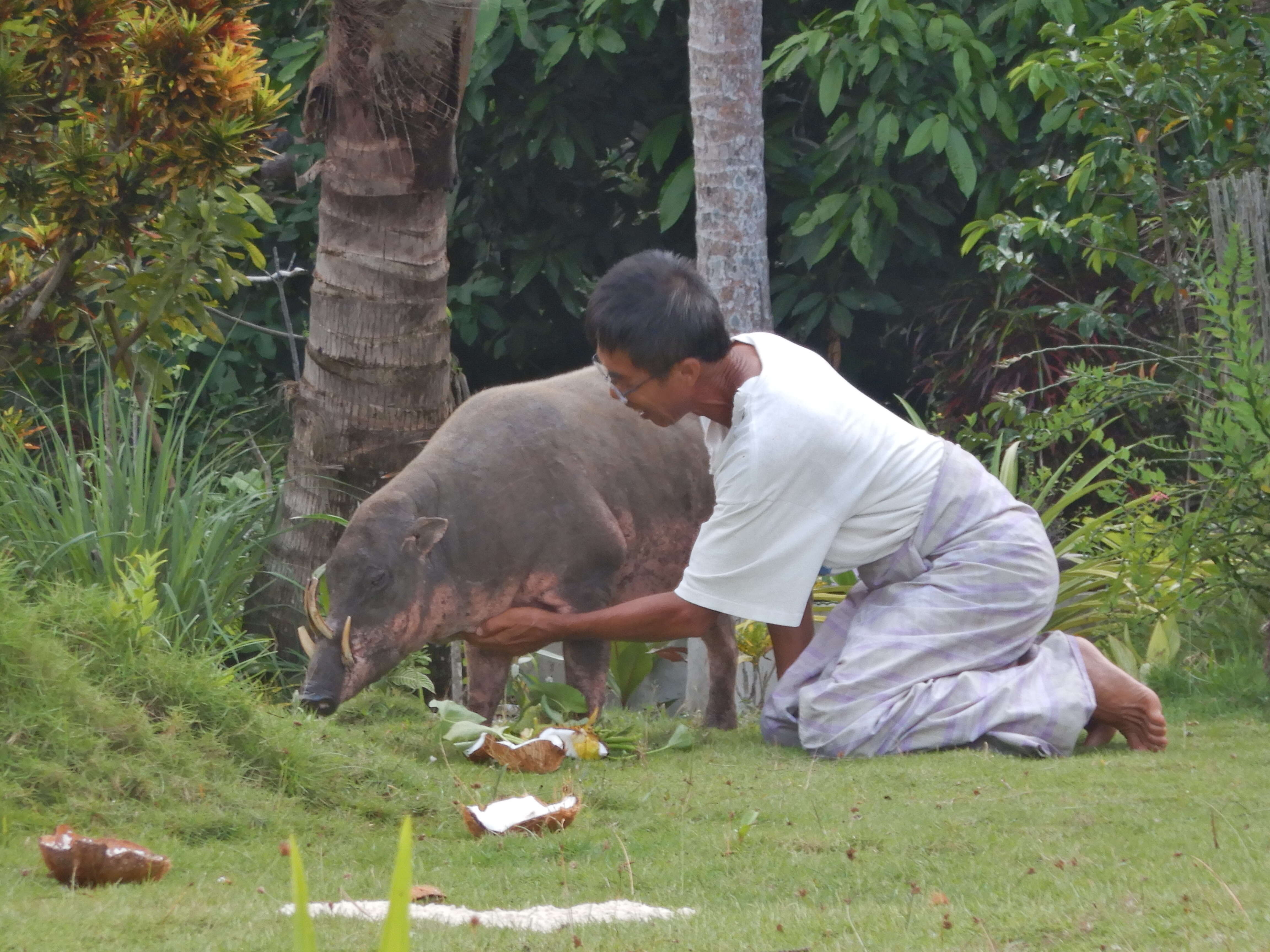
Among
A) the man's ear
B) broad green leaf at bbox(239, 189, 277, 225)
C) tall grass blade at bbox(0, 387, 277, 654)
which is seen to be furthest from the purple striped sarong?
broad green leaf at bbox(239, 189, 277, 225)

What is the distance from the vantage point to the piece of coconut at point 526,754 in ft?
13.4

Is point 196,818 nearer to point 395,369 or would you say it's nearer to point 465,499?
point 465,499

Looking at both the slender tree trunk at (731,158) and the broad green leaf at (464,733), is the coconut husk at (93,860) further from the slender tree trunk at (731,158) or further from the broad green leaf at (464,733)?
the slender tree trunk at (731,158)

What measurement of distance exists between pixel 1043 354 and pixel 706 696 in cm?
296

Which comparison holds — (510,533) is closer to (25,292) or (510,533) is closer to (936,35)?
(25,292)

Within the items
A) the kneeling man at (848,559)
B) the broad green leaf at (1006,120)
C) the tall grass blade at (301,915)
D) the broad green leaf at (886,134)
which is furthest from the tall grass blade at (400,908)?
the broad green leaf at (1006,120)

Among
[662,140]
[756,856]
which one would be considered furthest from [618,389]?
[662,140]

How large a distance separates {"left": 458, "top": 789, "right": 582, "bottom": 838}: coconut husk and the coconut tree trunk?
265cm

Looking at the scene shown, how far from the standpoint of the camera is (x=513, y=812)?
131 inches

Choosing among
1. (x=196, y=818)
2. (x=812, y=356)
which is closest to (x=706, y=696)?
(x=812, y=356)

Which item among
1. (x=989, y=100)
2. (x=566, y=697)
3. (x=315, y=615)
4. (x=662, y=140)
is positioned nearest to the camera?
(x=315, y=615)

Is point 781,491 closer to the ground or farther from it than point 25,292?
closer to the ground

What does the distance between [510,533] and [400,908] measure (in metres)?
3.85

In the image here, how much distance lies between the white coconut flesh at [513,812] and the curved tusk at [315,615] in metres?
1.38
